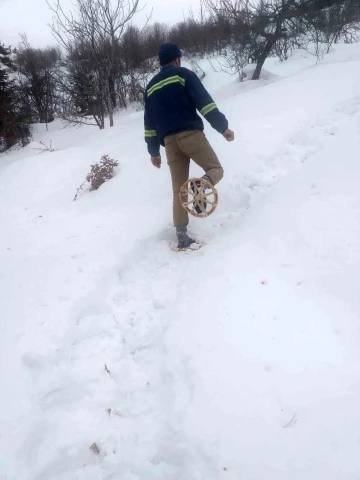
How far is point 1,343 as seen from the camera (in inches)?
96.0

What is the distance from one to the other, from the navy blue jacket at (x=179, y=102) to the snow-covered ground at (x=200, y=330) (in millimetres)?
1037

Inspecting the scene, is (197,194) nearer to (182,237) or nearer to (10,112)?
(182,237)

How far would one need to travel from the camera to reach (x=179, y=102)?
9.65 feet

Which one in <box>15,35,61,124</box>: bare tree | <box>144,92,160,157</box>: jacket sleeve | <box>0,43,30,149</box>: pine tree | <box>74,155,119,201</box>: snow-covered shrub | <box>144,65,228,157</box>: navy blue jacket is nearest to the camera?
<box>144,65,228,157</box>: navy blue jacket

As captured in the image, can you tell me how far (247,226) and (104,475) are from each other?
229cm

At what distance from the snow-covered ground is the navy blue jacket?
1.04 m

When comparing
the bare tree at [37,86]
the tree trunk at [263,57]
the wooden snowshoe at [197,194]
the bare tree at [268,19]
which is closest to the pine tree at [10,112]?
the bare tree at [37,86]

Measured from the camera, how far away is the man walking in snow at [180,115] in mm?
2914

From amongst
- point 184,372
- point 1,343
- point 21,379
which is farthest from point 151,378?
point 1,343

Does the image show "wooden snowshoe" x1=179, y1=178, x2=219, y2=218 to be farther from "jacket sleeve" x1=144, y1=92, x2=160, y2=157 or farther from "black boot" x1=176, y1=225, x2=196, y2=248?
"jacket sleeve" x1=144, y1=92, x2=160, y2=157

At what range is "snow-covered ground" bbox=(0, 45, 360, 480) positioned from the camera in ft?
5.65

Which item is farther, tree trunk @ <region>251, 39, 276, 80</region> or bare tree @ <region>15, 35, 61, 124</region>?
bare tree @ <region>15, 35, 61, 124</region>

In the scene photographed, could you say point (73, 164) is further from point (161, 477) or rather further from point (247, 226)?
point (161, 477)

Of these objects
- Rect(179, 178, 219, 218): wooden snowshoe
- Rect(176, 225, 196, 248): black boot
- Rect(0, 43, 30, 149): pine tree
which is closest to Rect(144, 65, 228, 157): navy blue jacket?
Rect(179, 178, 219, 218): wooden snowshoe
